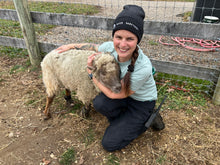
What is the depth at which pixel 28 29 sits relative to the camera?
13.0ft

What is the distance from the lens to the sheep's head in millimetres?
2299

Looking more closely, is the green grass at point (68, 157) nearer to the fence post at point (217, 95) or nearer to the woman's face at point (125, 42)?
the woman's face at point (125, 42)

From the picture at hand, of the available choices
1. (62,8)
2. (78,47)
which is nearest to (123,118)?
(78,47)

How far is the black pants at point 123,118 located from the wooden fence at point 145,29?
3.90 feet

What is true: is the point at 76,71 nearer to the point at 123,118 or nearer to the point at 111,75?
the point at 111,75

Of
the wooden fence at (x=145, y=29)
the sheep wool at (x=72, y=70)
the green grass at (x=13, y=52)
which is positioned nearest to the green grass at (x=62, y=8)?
the green grass at (x=13, y=52)

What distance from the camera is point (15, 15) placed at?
4141 mm

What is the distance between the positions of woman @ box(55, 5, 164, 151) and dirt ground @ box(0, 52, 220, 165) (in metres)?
0.19

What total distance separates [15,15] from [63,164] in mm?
3634

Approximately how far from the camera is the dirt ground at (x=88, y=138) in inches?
93.7

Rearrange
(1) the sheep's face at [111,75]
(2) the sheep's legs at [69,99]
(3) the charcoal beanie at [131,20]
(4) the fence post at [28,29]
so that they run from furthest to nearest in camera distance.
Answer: (4) the fence post at [28,29]
(2) the sheep's legs at [69,99]
(1) the sheep's face at [111,75]
(3) the charcoal beanie at [131,20]

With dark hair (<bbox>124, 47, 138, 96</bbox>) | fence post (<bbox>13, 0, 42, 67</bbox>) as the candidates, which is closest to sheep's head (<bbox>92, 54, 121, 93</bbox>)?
dark hair (<bbox>124, 47, 138, 96</bbox>)

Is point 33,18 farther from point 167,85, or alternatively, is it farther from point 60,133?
point 167,85

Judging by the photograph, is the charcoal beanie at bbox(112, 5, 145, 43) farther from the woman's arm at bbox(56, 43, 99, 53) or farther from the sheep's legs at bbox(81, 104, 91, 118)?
the sheep's legs at bbox(81, 104, 91, 118)
